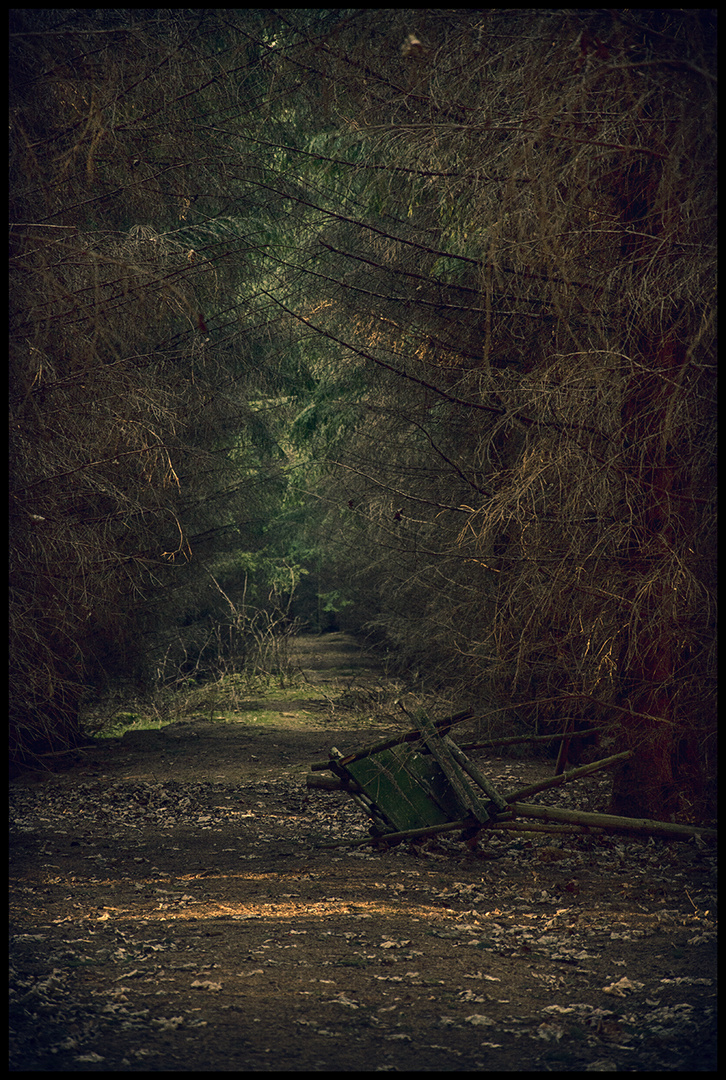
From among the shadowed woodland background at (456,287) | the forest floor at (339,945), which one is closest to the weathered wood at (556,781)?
the shadowed woodland background at (456,287)

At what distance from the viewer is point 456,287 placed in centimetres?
695

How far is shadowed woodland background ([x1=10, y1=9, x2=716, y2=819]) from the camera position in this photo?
16.9 feet

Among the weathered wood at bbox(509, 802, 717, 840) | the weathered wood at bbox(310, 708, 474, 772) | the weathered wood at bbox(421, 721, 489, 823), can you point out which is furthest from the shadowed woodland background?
the weathered wood at bbox(421, 721, 489, 823)

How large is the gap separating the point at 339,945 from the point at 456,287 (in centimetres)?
528

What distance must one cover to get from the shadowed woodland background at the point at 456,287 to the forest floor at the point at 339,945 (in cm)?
133

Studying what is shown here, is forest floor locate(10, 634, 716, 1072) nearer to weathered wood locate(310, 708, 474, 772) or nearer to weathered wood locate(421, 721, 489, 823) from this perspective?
weathered wood locate(421, 721, 489, 823)

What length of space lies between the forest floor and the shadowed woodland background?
4.36 ft

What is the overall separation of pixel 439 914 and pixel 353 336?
17.0ft

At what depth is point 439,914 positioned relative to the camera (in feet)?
16.9

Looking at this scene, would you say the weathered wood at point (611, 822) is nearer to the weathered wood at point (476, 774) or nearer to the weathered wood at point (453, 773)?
the weathered wood at point (476, 774)

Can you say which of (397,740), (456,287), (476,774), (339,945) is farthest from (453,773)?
(456,287)

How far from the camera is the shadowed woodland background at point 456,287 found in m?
5.14

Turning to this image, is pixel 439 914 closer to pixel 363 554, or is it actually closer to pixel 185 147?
pixel 185 147
